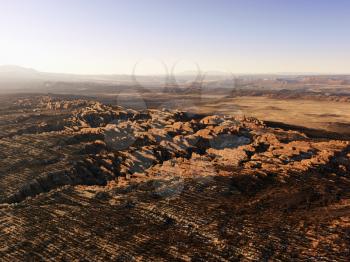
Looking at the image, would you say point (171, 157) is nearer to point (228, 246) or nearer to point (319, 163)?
point (319, 163)

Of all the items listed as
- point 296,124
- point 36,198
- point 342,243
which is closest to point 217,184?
point 342,243

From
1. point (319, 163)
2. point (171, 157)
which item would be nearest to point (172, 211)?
point (171, 157)

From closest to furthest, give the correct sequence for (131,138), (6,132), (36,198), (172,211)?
(172,211)
(36,198)
(131,138)
(6,132)

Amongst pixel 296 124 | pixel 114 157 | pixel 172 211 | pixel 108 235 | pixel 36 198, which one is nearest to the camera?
pixel 108 235

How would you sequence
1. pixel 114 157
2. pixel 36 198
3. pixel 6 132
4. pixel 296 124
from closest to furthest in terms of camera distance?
pixel 36 198
pixel 114 157
pixel 6 132
pixel 296 124

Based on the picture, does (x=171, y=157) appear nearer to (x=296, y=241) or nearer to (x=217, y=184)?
(x=217, y=184)

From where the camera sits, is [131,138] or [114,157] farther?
[131,138]
